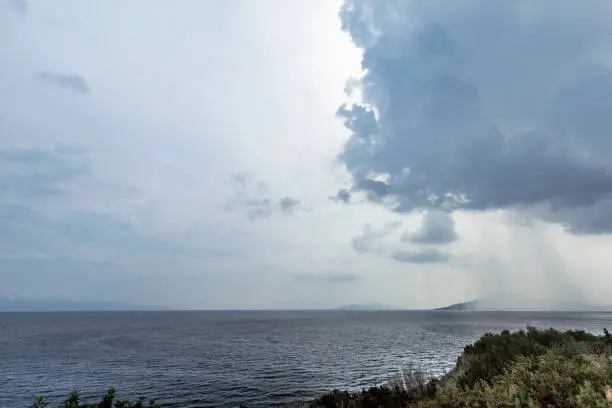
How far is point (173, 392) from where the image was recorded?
4078cm

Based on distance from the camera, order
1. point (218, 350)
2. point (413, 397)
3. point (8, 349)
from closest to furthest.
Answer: point (413, 397) → point (218, 350) → point (8, 349)

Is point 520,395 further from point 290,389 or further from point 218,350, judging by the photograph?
point 218,350

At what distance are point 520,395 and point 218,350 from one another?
70197 millimetres

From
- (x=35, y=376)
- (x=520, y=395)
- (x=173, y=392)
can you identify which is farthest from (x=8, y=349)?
(x=520, y=395)

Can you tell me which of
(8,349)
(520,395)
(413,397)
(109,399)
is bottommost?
(8,349)

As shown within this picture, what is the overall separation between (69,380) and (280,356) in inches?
1223

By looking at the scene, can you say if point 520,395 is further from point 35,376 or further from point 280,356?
point 35,376

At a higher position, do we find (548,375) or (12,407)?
(548,375)

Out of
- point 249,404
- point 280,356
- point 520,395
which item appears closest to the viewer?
point 520,395

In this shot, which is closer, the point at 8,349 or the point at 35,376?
the point at 35,376

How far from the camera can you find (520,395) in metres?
13.4

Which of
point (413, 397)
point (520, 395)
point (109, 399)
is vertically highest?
point (520, 395)

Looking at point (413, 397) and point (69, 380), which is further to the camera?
point (69, 380)

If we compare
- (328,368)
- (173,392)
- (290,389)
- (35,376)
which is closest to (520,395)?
(290,389)
